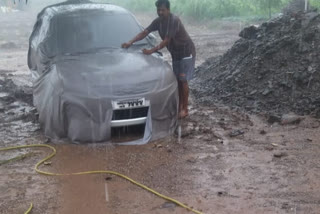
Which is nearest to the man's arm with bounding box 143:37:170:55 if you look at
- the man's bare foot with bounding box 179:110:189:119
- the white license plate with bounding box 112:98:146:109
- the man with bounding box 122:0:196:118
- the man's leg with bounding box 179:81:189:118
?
the man with bounding box 122:0:196:118

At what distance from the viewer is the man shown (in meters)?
6.74

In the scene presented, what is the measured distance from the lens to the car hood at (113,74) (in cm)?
583

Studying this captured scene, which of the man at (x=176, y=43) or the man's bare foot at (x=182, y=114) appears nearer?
the man at (x=176, y=43)

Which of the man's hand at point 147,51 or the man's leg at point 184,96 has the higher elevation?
the man's hand at point 147,51

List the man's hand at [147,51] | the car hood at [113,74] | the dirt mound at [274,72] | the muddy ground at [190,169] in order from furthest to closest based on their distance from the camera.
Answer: the dirt mound at [274,72], the man's hand at [147,51], the car hood at [113,74], the muddy ground at [190,169]

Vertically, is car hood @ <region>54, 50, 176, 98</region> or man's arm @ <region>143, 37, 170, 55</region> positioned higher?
man's arm @ <region>143, 37, 170, 55</region>

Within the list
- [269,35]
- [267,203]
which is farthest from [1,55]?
[267,203]

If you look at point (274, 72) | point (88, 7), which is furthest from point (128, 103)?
point (274, 72)

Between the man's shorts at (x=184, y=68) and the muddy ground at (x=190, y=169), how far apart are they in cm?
72

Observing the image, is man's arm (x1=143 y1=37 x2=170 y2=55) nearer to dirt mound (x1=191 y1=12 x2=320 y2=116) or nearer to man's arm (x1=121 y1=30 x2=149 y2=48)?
man's arm (x1=121 y1=30 x2=149 y2=48)

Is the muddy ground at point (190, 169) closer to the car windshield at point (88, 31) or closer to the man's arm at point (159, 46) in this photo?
the man's arm at point (159, 46)

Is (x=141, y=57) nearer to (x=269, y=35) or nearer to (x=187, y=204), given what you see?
(x=187, y=204)

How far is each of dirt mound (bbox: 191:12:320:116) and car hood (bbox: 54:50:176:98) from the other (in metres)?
2.00

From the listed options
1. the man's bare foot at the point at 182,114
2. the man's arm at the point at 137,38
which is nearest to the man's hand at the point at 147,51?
the man's arm at the point at 137,38
